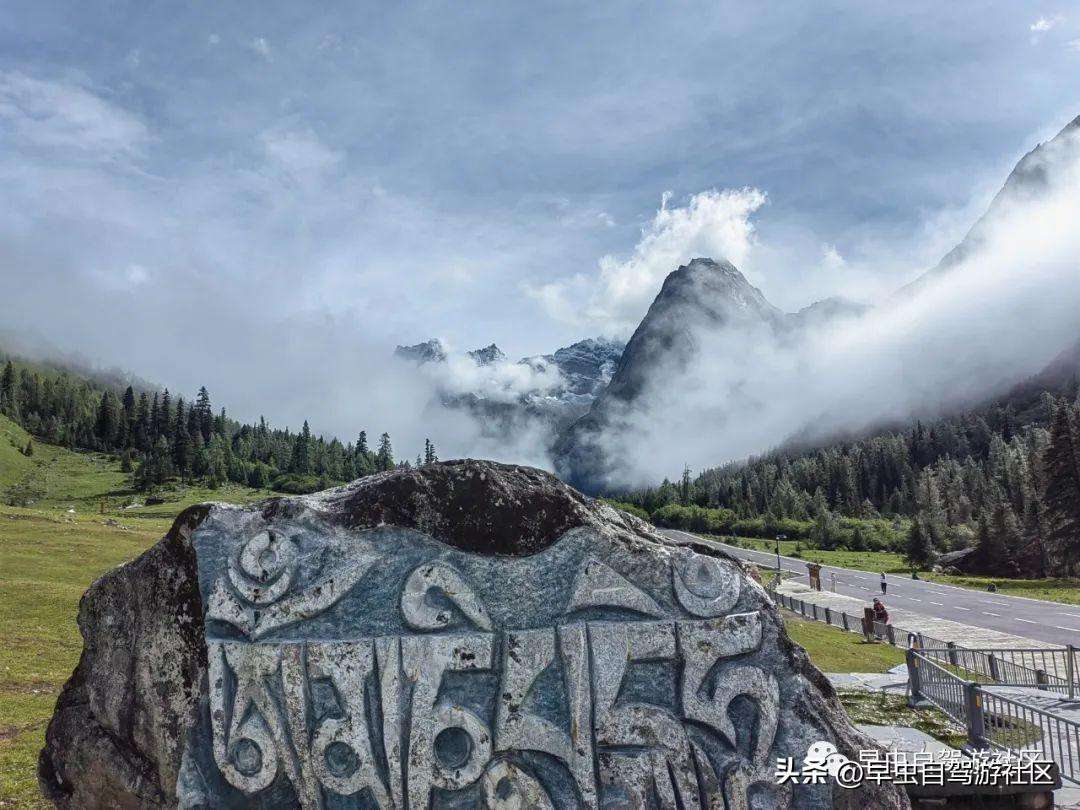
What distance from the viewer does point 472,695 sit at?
5.63 meters

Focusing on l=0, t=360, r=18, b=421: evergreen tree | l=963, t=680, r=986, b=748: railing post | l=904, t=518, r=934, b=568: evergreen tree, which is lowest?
l=963, t=680, r=986, b=748: railing post

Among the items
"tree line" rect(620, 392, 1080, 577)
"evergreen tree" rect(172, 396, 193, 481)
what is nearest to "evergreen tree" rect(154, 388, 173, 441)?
"evergreen tree" rect(172, 396, 193, 481)

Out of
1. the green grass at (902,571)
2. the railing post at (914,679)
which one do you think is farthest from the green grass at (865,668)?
the green grass at (902,571)

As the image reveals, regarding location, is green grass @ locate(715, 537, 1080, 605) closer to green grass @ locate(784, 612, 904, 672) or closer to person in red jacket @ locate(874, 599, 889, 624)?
person in red jacket @ locate(874, 599, 889, 624)

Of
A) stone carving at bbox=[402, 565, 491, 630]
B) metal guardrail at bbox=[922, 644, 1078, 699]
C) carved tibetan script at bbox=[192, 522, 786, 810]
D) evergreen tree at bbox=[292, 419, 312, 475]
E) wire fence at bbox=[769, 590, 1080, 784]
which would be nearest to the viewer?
carved tibetan script at bbox=[192, 522, 786, 810]

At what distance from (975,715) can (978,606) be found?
1187 inches

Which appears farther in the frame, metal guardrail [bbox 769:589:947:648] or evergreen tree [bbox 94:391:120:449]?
evergreen tree [bbox 94:391:120:449]

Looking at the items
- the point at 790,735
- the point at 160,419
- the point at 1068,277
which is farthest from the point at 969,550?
the point at 1068,277

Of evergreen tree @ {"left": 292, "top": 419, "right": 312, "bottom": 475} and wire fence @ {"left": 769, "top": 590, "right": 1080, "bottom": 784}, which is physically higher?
evergreen tree @ {"left": 292, "top": 419, "right": 312, "bottom": 475}

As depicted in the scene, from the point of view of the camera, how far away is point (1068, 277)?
18150 centimetres

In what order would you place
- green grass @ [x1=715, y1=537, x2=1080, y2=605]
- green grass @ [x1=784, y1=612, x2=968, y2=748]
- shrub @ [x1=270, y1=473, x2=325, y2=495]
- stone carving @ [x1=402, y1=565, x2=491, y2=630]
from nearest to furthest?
stone carving @ [x1=402, y1=565, x2=491, y2=630]
green grass @ [x1=784, y1=612, x2=968, y2=748]
green grass @ [x1=715, y1=537, x2=1080, y2=605]
shrub @ [x1=270, y1=473, x2=325, y2=495]

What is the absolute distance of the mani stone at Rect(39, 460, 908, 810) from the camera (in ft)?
18.0

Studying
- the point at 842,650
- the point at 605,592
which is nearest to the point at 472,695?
the point at 605,592

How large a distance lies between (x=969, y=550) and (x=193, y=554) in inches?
2724
